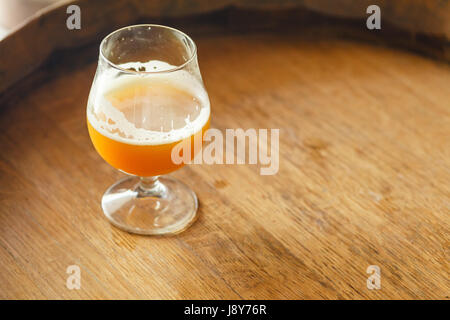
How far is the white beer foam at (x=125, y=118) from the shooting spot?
95 cm

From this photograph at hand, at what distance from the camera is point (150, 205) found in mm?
1087

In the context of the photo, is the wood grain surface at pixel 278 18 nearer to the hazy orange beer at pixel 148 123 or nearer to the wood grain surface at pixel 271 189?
the wood grain surface at pixel 271 189

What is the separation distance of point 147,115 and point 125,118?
35 millimetres

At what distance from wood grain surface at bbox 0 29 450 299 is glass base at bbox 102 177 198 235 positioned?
2 centimetres

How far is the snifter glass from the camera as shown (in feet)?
3.13

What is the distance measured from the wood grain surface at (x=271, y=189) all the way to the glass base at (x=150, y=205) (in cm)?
2
